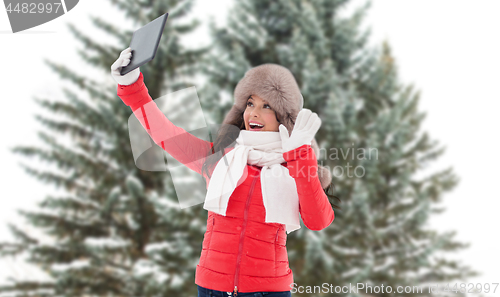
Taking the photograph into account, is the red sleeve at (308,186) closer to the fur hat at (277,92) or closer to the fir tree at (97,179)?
the fur hat at (277,92)

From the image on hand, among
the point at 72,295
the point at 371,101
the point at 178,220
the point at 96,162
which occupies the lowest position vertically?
the point at 72,295

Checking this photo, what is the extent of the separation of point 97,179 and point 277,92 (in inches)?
144

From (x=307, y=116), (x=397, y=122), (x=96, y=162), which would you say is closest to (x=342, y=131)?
(x=397, y=122)

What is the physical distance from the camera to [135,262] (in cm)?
448

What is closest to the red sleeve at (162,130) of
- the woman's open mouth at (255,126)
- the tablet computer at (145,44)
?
the tablet computer at (145,44)

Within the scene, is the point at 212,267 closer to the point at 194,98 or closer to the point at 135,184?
the point at 194,98

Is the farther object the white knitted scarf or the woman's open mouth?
the woman's open mouth

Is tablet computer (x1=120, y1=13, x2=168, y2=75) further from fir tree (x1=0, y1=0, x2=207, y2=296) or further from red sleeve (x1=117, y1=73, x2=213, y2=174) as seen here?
fir tree (x1=0, y1=0, x2=207, y2=296)

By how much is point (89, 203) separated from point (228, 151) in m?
3.57

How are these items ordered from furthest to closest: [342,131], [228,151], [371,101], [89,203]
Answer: [89,203] < [371,101] < [342,131] < [228,151]

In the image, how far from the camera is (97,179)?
466 cm

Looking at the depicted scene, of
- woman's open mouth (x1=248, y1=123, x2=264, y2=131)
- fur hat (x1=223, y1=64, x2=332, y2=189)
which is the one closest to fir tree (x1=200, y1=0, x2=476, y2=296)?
fur hat (x1=223, y1=64, x2=332, y2=189)

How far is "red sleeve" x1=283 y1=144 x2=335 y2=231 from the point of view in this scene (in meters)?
1.42

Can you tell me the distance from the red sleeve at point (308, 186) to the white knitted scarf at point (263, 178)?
77 mm
